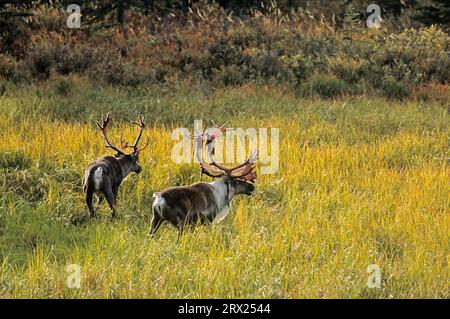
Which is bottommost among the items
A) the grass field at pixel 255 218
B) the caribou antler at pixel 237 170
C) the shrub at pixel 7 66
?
the grass field at pixel 255 218

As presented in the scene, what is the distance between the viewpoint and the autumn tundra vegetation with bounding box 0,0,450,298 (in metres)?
6.39

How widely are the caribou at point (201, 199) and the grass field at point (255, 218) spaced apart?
0.16 m

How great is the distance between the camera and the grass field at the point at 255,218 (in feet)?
20.2

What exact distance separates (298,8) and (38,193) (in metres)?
18.0

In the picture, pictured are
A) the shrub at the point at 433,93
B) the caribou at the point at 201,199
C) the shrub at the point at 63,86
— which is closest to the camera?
the caribou at the point at 201,199

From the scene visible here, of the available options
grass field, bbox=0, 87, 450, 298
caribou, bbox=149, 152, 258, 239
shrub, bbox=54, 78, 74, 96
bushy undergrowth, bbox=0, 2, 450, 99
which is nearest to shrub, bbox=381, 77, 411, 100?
bushy undergrowth, bbox=0, 2, 450, 99

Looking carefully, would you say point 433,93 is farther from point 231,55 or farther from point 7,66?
point 7,66

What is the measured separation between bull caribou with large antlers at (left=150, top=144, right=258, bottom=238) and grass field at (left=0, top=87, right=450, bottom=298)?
17 centimetres

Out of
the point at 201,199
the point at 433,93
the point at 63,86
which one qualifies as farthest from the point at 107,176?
the point at 433,93

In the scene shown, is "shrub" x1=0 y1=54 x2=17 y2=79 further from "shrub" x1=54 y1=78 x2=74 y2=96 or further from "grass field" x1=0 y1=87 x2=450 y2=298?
"grass field" x1=0 y1=87 x2=450 y2=298

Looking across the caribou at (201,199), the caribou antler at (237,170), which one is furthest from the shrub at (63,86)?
the caribou antler at (237,170)

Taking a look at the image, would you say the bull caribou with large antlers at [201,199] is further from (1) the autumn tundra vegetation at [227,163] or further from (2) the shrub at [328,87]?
(2) the shrub at [328,87]

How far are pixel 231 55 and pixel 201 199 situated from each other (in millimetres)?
10894

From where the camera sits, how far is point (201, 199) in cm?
707
